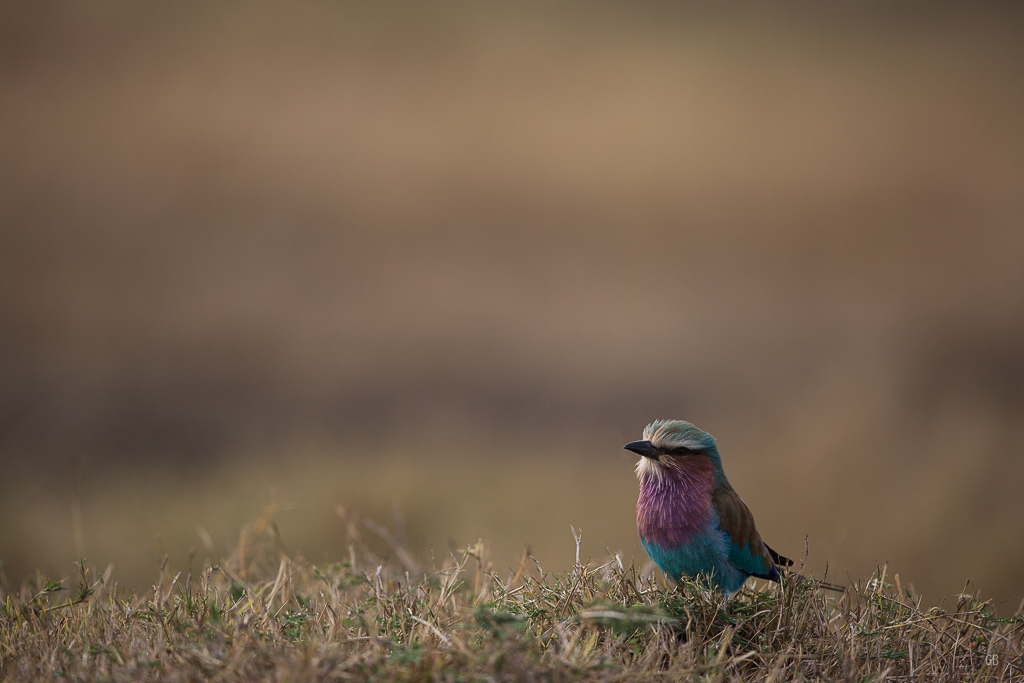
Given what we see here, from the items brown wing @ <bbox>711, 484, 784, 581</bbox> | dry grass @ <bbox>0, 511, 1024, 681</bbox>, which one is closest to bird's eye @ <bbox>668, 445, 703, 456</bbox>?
brown wing @ <bbox>711, 484, 784, 581</bbox>

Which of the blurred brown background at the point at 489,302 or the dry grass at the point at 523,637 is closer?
the dry grass at the point at 523,637

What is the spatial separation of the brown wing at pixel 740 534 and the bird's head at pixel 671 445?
0.14m

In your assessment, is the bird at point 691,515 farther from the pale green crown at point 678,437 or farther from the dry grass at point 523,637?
the dry grass at point 523,637

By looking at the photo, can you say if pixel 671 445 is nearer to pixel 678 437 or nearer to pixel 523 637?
pixel 678 437

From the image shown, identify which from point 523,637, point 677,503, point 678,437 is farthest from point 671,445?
point 523,637

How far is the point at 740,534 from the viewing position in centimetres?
221

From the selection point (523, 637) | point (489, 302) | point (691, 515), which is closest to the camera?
point (523, 637)

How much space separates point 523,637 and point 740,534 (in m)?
0.88

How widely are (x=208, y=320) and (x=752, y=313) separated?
638cm

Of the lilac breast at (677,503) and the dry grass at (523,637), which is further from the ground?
the lilac breast at (677,503)

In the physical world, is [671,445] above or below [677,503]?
above

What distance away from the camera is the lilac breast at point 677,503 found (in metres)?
2.19

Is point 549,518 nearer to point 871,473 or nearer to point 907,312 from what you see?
point 871,473

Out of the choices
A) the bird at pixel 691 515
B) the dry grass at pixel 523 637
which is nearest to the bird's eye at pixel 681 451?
the bird at pixel 691 515
